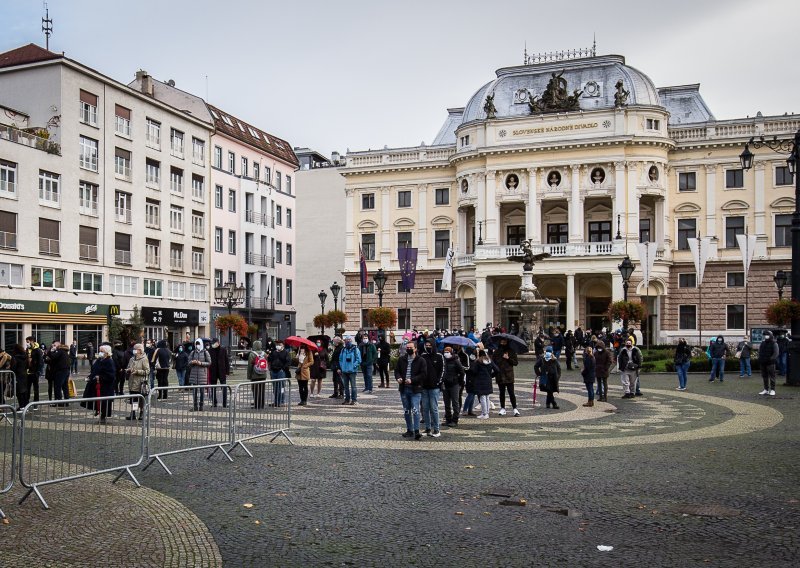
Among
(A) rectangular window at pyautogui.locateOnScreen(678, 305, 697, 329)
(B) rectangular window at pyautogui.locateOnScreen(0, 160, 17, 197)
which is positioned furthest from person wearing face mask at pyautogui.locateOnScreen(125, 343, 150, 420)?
(A) rectangular window at pyautogui.locateOnScreen(678, 305, 697, 329)

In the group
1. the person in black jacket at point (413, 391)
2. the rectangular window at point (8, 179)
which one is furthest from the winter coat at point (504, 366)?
the rectangular window at point (8, 179)

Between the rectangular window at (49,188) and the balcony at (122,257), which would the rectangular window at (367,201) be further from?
the rectangular window at (49,188)

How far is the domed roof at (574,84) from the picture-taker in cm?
6156

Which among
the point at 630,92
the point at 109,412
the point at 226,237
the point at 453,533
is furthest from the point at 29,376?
the point at 630,92

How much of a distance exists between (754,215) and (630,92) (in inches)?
504

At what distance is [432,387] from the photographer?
1520 cm

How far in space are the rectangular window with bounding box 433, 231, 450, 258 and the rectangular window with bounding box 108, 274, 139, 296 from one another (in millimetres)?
24600

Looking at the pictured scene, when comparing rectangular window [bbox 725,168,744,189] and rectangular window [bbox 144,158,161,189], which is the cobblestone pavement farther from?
rectangular window [bbox 725,168,744,189]

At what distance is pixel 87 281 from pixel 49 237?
3.86 metres

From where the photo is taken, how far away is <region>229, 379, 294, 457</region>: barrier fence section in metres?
13.1

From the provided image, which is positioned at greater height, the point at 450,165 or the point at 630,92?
the point at 630,92

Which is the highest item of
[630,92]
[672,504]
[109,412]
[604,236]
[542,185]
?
[630,92]

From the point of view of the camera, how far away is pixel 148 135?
54.7 meters

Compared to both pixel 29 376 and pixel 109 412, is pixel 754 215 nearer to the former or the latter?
pixel 29 376
